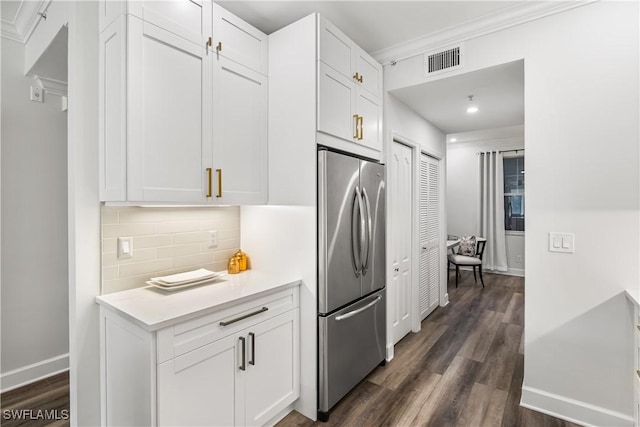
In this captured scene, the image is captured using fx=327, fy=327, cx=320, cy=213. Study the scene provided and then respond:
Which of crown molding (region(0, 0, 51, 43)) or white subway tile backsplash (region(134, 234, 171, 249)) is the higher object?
crown molding (region(0, 0, 51, 43))

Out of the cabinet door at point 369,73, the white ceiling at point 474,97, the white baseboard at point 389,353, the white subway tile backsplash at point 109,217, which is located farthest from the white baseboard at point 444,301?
the white subway tile backsplash at point 109,217

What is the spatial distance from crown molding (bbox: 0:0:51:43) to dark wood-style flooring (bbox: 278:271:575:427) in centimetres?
313

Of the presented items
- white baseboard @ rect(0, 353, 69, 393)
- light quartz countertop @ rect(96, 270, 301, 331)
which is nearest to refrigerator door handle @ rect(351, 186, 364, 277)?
light quartz countertop @ rect(96, 270, 301, 331)

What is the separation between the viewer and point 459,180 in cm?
721

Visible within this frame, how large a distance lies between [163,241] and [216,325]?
2.50ft

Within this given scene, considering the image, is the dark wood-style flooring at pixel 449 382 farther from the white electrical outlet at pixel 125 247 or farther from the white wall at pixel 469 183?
the white wall at pixel 469 183

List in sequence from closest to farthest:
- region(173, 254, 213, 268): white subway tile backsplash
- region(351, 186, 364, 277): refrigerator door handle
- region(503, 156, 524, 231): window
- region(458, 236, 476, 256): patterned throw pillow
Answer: region(173, 254, 213, 268): white subway tile backsplash < region(351, 186, 364, 277): refrigerator door handle < region(458, 236, 476, 256): patterned throw pillow < region(503, 156, 524, 231): window

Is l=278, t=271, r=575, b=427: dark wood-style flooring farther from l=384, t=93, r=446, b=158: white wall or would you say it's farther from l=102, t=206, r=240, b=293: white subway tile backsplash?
l=384, t=93, r=446, b=158: white wall

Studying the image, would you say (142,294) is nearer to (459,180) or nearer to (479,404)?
(479,404)

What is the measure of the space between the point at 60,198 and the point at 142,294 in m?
1.49

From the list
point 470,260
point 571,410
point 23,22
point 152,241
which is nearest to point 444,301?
point 470,260

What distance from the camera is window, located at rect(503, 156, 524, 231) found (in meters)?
6.57

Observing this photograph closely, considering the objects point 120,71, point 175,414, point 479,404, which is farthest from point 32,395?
point 479,404

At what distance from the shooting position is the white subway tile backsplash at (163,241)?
6.22 feet
